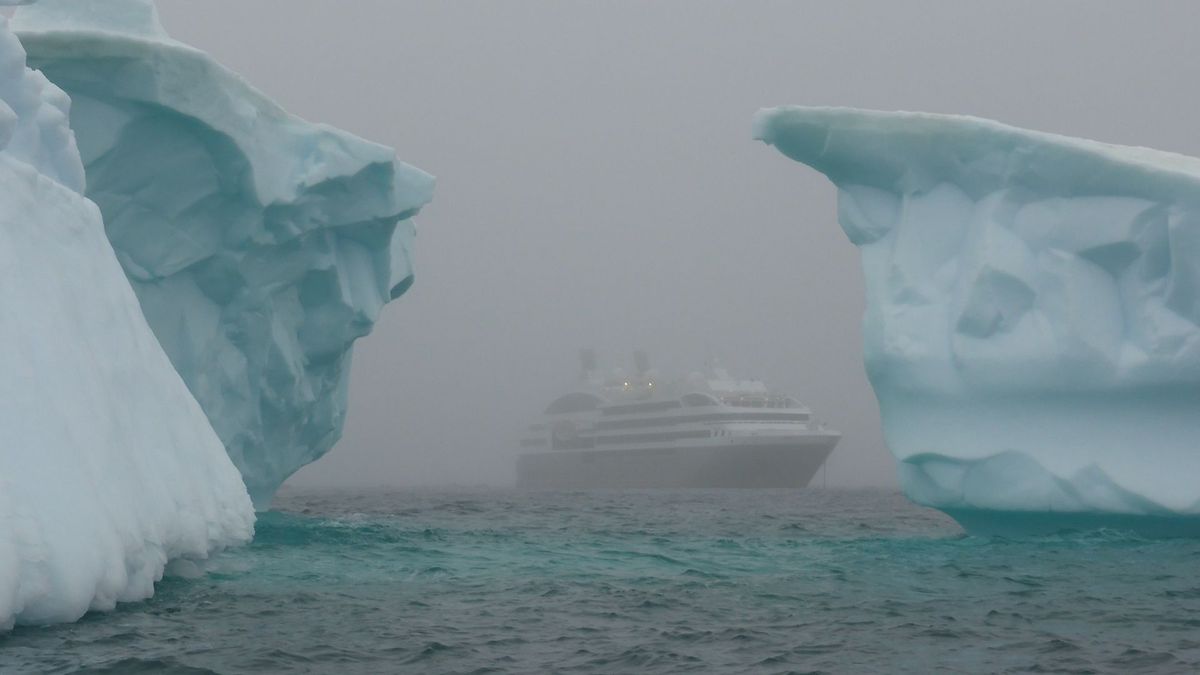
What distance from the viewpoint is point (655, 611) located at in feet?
28.6

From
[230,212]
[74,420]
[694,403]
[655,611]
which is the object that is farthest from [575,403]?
[74,420]

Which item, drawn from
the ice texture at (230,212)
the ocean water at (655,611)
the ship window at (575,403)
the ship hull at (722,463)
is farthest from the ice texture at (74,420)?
the ship window at (575,403)

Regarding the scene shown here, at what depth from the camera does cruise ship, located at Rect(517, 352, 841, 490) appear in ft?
152

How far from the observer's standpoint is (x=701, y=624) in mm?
8055

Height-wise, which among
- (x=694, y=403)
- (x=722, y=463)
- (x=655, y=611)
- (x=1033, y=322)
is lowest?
(x=655, y=611)

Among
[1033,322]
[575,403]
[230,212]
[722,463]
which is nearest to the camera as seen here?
[1033,322]

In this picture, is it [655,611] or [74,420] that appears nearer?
[74,420]

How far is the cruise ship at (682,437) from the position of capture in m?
46.4

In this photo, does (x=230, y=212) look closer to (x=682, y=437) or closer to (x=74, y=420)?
(x=74, y=420)

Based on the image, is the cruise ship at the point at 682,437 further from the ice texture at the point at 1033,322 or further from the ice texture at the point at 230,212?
the ice texture at the point at 1033,322

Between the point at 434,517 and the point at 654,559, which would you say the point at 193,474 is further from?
the point at 434,517

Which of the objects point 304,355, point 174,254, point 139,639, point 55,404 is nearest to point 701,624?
point 139,639

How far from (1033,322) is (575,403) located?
145ft

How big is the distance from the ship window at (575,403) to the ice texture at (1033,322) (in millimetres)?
40493
